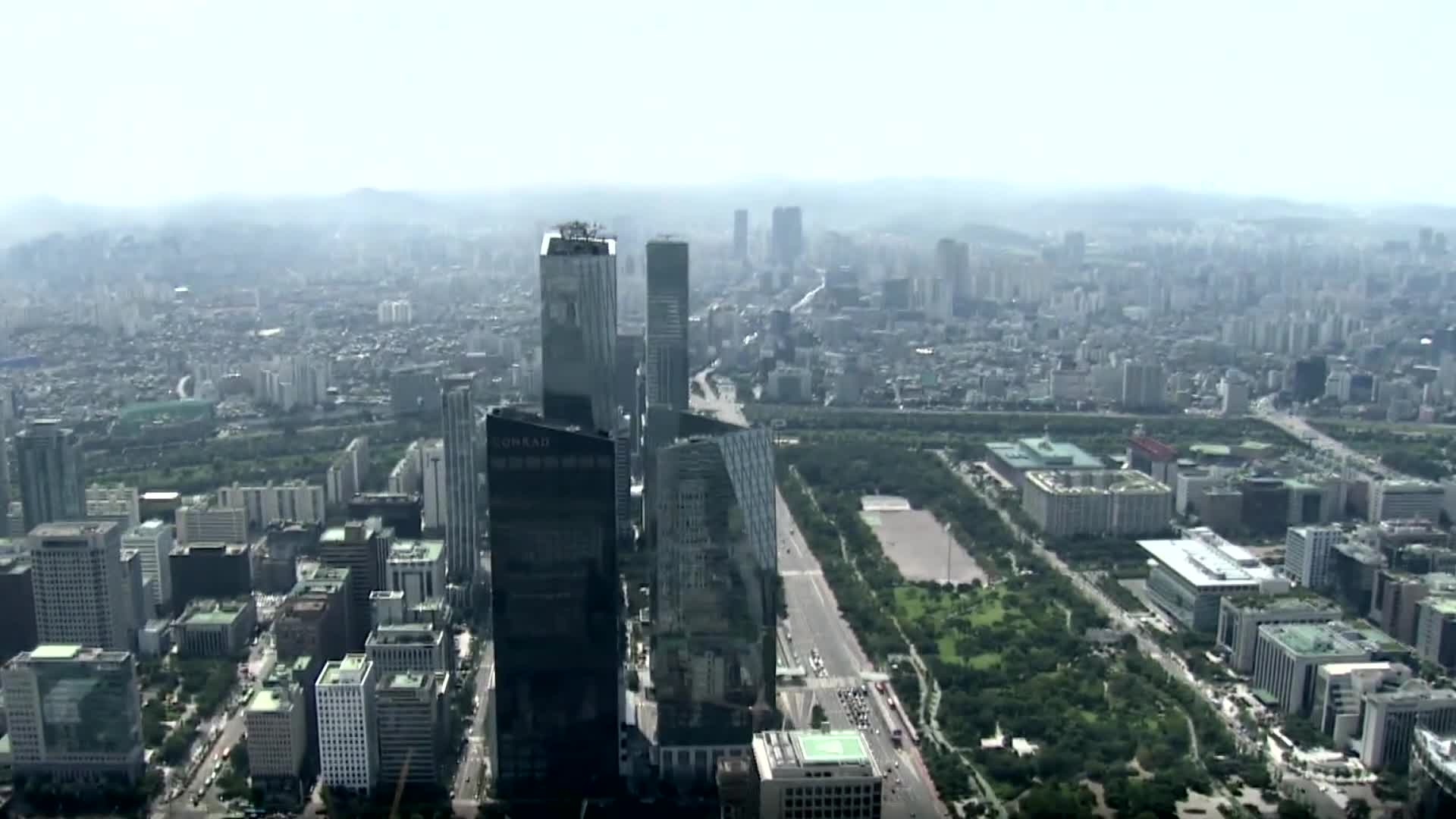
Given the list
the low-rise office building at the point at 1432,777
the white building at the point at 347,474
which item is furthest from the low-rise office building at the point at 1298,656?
the white building at the point at 347,474

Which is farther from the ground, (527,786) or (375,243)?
(375,243)

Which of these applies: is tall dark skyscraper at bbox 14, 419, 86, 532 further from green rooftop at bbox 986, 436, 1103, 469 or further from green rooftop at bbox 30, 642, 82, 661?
green rooftop at bbox 986, 436, 1103, 469

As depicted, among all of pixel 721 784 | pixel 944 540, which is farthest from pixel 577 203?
pixel 721 784

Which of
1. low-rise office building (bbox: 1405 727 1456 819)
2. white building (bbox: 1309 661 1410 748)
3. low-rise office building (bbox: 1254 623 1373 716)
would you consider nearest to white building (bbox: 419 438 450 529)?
low-rise office building (bbox: 1254 623 1373 716)

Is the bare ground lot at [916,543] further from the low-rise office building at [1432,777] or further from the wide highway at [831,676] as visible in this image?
the low-rise office building at [1432,777]

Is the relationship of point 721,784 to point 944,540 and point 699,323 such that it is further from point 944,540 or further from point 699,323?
point 699,323

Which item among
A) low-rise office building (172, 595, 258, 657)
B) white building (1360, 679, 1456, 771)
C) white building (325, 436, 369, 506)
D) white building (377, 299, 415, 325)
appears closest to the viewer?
white building (1360, 679, 1456, 771)
